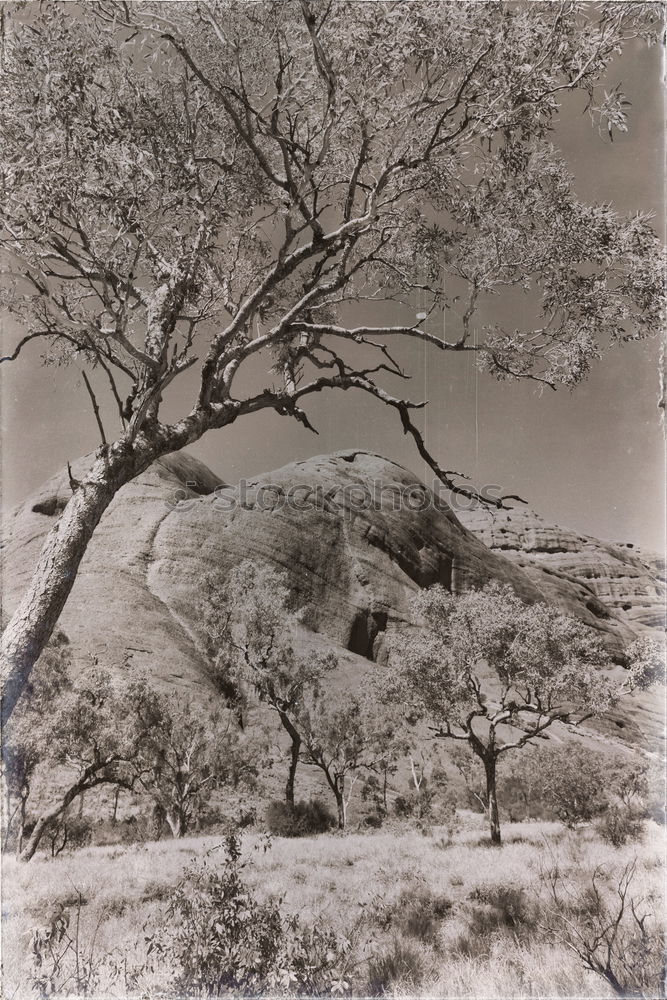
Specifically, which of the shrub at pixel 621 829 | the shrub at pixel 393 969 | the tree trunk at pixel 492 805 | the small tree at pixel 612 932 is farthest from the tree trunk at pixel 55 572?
the tree trunk at pixel 492 805

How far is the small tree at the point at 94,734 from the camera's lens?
60.6 ft

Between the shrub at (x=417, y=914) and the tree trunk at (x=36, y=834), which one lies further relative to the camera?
the tree trunk at (x=36, y=834)

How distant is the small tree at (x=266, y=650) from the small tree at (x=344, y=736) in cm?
77

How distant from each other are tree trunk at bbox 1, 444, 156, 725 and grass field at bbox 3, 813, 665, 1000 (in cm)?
280

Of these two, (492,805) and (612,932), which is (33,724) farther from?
(612,932)

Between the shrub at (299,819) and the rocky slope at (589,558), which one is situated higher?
the rocky slope at (589,558)

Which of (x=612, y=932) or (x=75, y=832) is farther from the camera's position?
(x=75, y=832)

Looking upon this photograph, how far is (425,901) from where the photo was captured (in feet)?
28.2

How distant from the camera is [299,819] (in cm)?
2542

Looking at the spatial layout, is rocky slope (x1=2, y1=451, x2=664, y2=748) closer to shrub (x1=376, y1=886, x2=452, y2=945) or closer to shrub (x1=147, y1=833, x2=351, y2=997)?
shrub (x1=376, y1=886, x2=452, y2=945)

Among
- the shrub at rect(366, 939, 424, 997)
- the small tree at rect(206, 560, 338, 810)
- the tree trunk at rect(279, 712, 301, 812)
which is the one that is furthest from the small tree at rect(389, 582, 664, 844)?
the shrub at rect(366, 939, 424, 997)

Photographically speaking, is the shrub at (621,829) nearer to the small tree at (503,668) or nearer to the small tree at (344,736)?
the small tree at (503,668)

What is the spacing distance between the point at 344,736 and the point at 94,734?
40.7 feet

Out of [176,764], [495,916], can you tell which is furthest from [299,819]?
[495,916]
